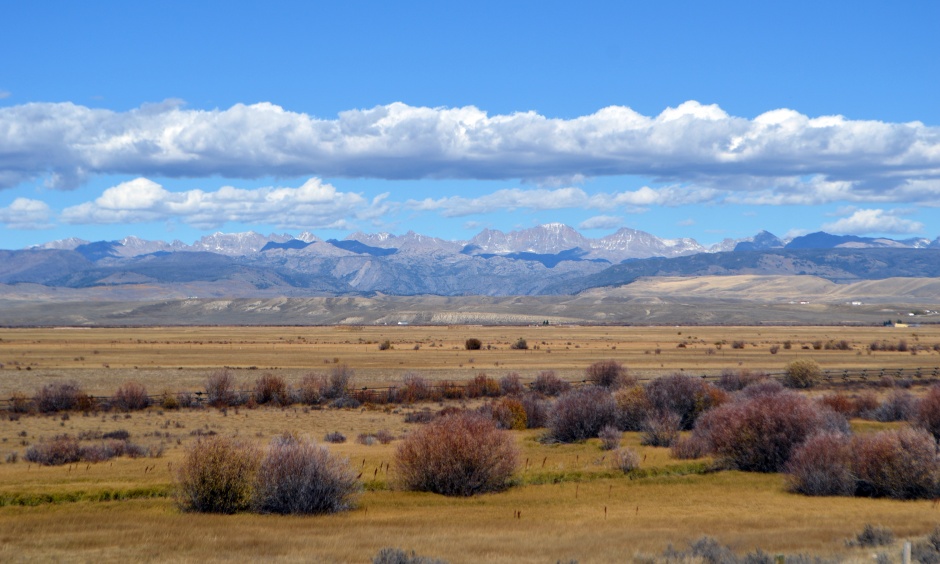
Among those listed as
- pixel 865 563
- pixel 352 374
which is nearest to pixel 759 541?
pixel 865 563

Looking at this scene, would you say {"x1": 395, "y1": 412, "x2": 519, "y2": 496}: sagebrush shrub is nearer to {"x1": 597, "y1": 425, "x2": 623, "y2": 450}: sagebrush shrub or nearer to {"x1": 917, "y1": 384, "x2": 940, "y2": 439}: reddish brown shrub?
{"x1": 597, "y1": 425, "x2": 623, "y2": 450}: sagebrush shrub

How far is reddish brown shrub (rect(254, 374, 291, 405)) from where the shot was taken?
5191 cm

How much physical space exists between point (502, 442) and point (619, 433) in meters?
10.7

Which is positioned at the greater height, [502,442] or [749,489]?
[502,442]

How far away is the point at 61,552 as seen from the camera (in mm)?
16969

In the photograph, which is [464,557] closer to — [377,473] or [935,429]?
[377,473]

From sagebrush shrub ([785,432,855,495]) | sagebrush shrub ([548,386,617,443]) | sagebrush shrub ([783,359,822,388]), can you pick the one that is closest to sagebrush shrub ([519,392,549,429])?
sagebrush shrub ([548,386,617,443])

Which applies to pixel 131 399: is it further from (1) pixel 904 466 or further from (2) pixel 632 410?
(1) pixel 904 466

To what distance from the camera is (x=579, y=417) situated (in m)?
37.9

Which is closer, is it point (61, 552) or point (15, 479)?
point (61, 552)

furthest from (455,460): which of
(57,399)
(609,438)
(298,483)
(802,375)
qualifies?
(802,375)

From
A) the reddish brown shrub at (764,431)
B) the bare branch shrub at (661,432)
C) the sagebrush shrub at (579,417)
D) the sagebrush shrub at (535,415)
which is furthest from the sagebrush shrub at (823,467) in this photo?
the sagebrush shrub at (535,415)

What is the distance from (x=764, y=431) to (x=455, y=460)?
10.7m

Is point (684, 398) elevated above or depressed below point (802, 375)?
above
